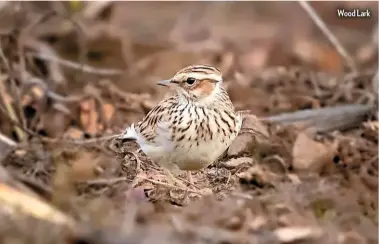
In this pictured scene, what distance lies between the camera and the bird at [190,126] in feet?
9.37

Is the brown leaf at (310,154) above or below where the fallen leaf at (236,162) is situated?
above

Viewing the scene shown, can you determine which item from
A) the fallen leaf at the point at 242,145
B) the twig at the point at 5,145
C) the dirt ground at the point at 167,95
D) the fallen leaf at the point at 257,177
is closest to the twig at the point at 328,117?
the dirt ground at the point at 167,95

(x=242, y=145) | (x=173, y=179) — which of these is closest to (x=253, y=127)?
(x=242, y=145)

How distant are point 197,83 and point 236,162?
41cm

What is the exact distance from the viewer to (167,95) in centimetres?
405

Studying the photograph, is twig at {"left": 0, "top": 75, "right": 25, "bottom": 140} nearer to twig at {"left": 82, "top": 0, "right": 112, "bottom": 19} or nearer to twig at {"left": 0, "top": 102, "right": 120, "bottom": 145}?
twig at {"left": 0, "top": 102, "right": 120, "bottom": 145}

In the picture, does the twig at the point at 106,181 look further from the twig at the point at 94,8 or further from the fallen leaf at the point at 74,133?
the twig at the point at 94,8

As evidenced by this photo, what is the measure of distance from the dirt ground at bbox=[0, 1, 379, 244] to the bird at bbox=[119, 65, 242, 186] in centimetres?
7

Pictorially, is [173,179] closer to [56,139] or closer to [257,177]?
[257,177]

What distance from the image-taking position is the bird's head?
2.92 metres

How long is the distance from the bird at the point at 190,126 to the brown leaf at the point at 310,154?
1.58 ft

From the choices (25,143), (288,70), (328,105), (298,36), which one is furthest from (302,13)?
(25,143)

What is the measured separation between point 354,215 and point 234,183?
528 mm

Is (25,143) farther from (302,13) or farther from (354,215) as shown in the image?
(302,13)
